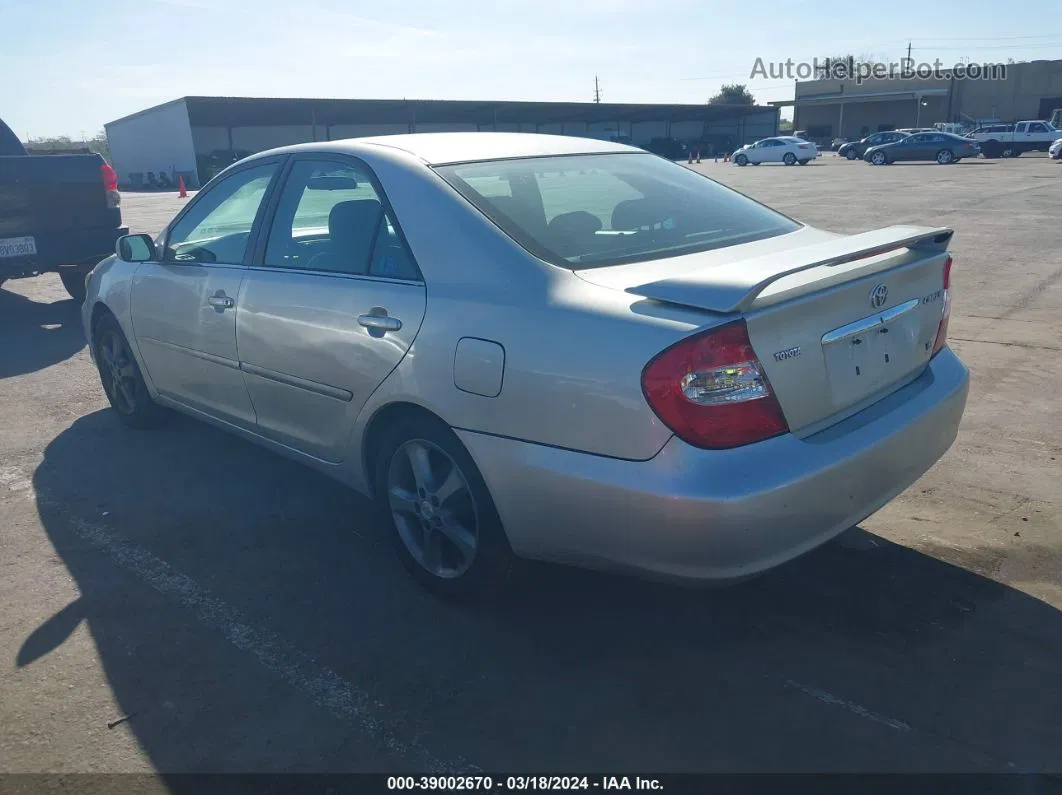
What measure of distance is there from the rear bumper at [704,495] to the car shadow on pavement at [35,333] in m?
5.86

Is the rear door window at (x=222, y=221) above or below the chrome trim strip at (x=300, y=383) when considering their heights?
above

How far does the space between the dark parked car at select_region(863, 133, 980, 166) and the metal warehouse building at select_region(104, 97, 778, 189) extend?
15570 mm

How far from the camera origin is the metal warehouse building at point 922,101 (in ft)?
211

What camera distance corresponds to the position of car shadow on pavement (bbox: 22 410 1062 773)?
2523 millimetres

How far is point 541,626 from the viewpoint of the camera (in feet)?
10.4

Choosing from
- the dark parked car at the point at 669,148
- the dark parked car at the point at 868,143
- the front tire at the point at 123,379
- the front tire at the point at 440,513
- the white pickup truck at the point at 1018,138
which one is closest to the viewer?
the front tire at the point at 440,513

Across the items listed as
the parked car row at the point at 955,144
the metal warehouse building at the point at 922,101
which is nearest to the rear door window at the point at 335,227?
the parked car row at the point at 955,144

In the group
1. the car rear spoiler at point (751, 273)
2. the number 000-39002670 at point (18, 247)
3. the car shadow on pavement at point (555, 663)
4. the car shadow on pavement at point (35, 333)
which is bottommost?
the car shadow on pavement at point (555, 663)

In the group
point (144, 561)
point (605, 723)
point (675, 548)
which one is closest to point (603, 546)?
point (675, 548)

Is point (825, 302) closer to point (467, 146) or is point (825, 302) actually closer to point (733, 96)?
point (467, 146)

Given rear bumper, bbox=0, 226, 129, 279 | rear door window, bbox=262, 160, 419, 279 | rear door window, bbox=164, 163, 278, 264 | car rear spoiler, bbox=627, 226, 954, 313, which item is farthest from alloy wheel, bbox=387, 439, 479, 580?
rear bumper, bbox=0, 226, 129, 279

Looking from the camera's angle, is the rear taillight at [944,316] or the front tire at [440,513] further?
the rear taillight at [944,316]

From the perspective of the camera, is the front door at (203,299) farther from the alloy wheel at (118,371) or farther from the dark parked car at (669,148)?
the dark parked car at (669,148)

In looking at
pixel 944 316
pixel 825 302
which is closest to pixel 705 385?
pixel 825 302
